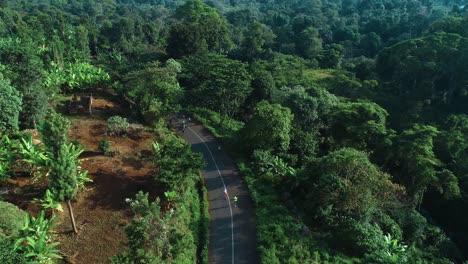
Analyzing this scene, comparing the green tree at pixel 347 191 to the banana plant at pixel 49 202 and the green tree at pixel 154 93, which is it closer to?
the green tree at pixel 154 93

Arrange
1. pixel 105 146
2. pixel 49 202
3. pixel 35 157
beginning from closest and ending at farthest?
pixel 49 202 < pixel 35 157 < pixel 105 146

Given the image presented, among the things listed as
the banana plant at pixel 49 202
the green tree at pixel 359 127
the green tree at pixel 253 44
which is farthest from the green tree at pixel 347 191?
the green tree at pixel 253 44

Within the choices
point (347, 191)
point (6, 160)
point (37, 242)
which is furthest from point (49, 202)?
point (347, 191)

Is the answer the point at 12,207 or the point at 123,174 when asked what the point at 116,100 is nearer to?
the point at 123,174

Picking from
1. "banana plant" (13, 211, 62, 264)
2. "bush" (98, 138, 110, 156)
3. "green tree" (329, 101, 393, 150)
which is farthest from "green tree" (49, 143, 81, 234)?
"green tree" (329, 101, 393, 150)

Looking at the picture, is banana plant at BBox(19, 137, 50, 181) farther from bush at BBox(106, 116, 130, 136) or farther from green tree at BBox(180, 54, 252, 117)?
green tree at BBox(180, 54, 252, 117)

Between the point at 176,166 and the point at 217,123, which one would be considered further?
the point at 217,123

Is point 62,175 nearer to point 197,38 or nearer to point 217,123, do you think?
point 217,123
